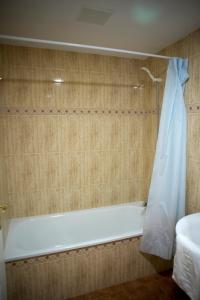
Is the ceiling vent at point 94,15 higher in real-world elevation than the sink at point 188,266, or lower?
higher

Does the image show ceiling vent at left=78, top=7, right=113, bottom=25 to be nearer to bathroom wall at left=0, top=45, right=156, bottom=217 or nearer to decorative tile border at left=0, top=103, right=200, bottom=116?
bathroom wall at left=0, top=45, right=156, bottom=217

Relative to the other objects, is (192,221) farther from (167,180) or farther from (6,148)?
(6,148)

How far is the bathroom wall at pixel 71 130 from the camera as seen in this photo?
212 cm

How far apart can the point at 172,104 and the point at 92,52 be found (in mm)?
1124

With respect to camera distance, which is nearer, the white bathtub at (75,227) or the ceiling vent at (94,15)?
the ceiling vent at (94,15)

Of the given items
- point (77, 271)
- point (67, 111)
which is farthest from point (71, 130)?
point (77, 271)

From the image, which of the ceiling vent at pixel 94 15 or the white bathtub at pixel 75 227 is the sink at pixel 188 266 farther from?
the ceiling vent at pixel 94 15

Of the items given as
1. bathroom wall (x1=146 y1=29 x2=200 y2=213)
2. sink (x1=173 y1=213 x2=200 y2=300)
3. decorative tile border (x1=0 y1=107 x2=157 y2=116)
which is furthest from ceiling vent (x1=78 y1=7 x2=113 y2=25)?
sink (x1=173 y1=213 x2=200 y2=300)

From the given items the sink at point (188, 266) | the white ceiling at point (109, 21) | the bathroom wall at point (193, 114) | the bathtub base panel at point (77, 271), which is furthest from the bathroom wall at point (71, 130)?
the sink at point (188, 266)

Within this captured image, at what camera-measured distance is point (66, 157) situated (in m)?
2.33

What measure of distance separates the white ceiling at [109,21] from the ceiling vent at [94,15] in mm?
24

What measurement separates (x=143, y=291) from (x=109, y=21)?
2335 millimetres

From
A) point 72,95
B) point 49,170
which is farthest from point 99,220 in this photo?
point 72,95

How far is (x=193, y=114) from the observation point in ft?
5.97
